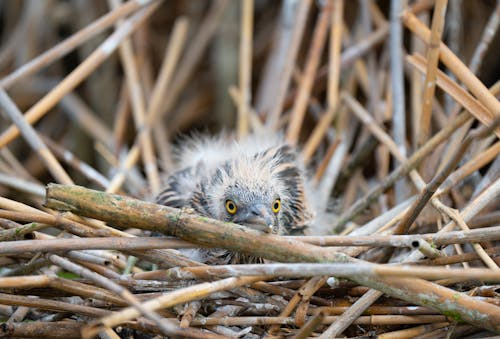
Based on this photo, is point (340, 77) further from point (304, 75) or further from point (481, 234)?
point (481, 234)

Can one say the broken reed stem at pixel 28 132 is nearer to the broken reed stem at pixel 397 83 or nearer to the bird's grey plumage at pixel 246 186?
the bird's grey plumage at pixel 246 186

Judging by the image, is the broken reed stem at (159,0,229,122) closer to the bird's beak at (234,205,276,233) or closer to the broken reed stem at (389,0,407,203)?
the broken reed stem at (389,0,407,203)

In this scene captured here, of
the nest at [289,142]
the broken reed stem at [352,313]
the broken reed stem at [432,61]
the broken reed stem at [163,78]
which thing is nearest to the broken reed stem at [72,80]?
the nest at [289,142]

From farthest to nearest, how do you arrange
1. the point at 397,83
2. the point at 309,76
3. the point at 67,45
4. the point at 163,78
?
the point at 163,78
the point at 309,76
the point at 397,83
the point at 67,45

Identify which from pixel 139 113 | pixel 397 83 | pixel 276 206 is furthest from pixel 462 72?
pixel 139 113

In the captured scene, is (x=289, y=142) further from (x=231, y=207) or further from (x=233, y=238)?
(x=233, y=238)

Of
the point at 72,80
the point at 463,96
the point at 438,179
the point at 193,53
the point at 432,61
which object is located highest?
the point at 193,53

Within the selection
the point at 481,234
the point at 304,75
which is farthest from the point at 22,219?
the point at 304,75
